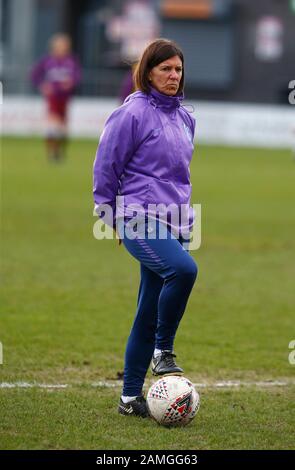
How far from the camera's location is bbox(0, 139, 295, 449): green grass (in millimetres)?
6047

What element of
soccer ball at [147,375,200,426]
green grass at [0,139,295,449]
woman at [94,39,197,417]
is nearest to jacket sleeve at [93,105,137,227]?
woman at [94,39,197,417]

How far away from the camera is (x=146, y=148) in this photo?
6.18 meters

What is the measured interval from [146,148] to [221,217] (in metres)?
11.0

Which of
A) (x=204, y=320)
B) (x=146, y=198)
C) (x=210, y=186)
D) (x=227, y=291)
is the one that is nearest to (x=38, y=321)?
(x=204, y=320)

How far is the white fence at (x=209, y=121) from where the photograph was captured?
110ft

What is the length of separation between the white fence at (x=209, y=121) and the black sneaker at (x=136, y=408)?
89.5 feet

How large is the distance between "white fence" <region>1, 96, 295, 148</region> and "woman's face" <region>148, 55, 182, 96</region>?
2720 cm

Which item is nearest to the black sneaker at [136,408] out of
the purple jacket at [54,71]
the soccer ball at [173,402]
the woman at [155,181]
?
the woman at [155,181]

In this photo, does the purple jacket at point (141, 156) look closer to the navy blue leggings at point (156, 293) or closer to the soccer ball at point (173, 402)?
the navy blue leggings at point (156, 293)

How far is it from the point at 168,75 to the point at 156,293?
48.1 inches

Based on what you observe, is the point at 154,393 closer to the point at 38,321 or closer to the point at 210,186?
the point at 38,321
